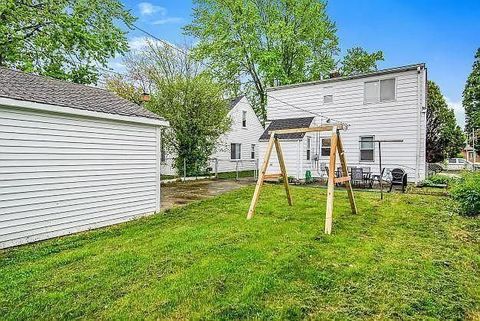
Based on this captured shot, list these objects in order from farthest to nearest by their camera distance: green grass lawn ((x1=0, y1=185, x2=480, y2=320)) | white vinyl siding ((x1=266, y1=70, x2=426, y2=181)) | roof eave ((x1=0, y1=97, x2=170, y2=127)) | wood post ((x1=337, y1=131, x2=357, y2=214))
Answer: white vinyl siding ((x1=266, y1=70, x2=426, y2=181)), wood post ((x1=337, y1=131, x2=357, y2=214)), roof eave ((x1=0, y1=97, x2=170, y2=127)), green grass lawn ((x1=0, y1=185, x2=480, y2=320))

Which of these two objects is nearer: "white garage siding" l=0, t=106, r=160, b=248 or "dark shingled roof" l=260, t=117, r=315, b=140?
"white garage siding" l=0, t=106, r=160, b=248

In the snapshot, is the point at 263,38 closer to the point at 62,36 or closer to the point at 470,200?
the point at 62,36

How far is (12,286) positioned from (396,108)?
575 inches

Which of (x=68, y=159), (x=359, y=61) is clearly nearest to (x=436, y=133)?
(x=359, y=61)

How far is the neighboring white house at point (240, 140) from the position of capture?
76.0ft

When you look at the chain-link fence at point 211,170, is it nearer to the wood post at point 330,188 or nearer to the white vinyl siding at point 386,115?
the white vinyl siding at point 386,115

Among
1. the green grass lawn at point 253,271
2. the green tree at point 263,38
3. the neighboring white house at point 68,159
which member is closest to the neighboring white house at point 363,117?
the green grass lawn at point 253,271

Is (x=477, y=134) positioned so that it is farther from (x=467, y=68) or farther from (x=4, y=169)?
(x=4, y=169)

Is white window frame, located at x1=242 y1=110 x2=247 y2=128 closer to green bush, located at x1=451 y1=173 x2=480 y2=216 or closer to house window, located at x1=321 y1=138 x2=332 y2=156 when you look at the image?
house window, located at x1=321 y1=138 x2=332 y2=156

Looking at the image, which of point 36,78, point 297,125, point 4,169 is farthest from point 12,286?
point 297,125

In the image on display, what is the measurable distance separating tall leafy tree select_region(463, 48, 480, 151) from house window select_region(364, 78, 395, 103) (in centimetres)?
2081

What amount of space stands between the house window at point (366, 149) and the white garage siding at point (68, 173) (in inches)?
408

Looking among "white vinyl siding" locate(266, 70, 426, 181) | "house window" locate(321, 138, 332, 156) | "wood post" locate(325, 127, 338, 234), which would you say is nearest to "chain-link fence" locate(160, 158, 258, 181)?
"house window" locate(321, 138, 332, 156)

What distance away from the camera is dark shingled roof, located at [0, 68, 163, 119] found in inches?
235
